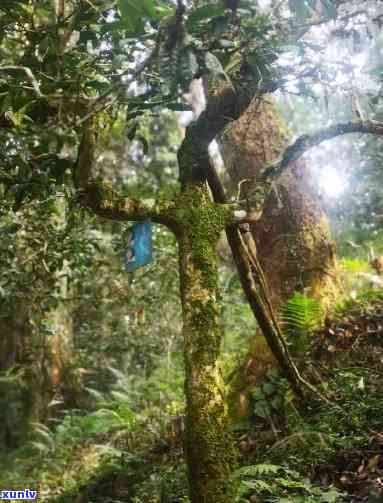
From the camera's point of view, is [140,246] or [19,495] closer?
[140,246]

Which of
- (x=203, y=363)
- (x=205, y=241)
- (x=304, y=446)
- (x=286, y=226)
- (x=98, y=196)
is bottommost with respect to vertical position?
(x=304, y=446)

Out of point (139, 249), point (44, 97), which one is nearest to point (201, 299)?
point (139, 249)

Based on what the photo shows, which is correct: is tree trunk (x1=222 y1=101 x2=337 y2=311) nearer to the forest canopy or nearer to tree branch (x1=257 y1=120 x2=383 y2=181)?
the forest canopy

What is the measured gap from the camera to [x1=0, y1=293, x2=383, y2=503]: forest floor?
2967mm

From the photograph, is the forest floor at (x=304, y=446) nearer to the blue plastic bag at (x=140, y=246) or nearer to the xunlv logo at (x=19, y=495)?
the xunlv logo at (x=19, y=495)

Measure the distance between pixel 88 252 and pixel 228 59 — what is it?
2.46 meters

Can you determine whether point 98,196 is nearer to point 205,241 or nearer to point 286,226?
point 205,241

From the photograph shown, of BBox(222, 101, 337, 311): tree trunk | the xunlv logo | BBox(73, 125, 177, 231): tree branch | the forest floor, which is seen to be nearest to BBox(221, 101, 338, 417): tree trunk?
BBox(222, 101, 337, 311): tree trunk

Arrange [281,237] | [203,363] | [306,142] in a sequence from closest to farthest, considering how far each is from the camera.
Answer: [203,363]
[306,142]
[281,237]

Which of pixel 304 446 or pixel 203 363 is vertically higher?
pixel 203 363

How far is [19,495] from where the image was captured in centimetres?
533

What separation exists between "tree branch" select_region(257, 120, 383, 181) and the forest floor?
1611 millimetres

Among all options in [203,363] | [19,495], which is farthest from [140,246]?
[19,495]

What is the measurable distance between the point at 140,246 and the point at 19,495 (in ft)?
12.1
